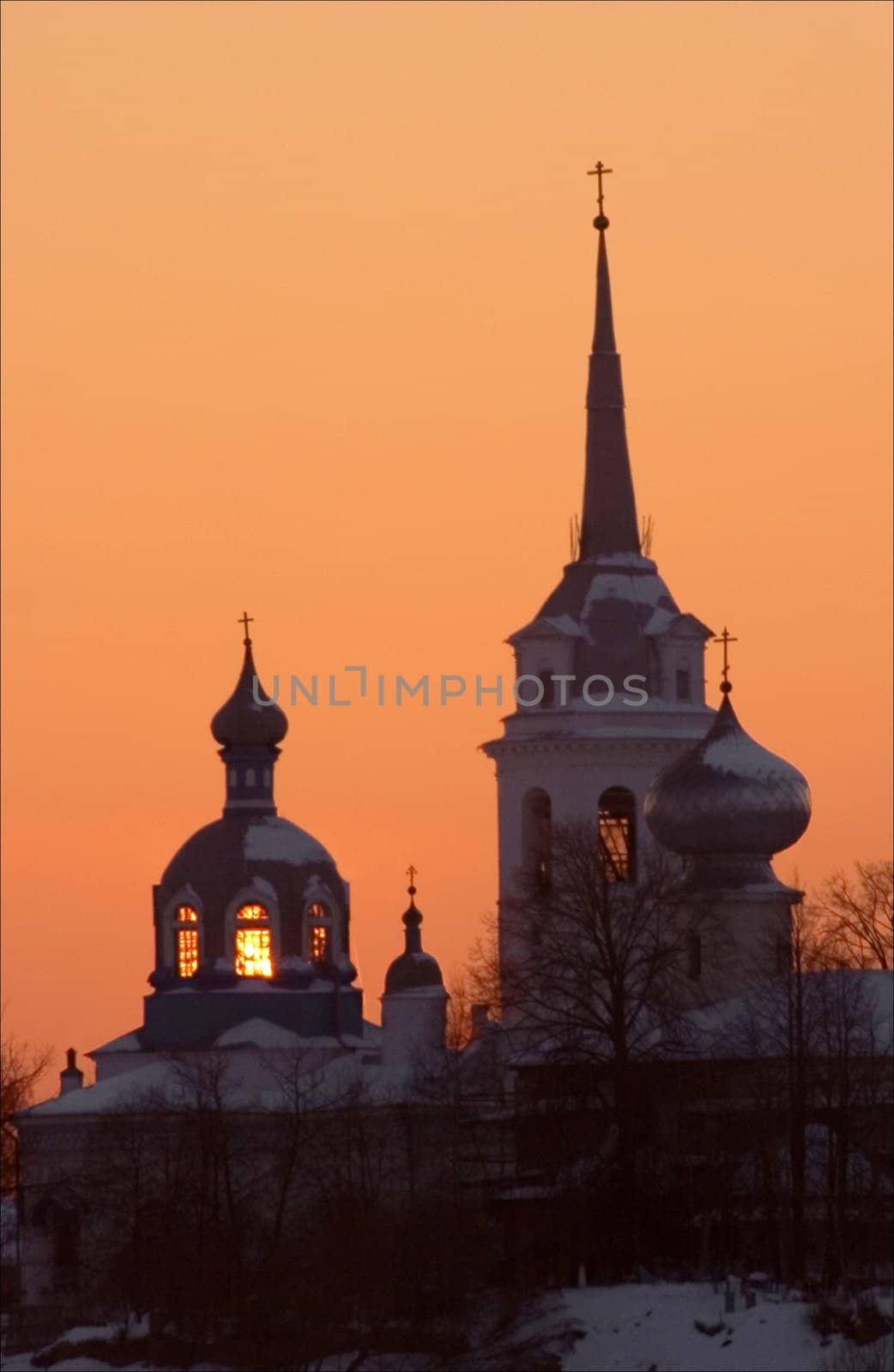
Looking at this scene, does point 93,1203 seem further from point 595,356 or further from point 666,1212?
point 595,356

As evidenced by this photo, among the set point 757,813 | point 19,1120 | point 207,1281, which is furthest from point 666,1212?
point 19,1120

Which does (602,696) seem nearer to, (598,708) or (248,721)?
(598,708)

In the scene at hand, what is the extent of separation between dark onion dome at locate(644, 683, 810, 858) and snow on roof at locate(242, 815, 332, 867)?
26.5 feet

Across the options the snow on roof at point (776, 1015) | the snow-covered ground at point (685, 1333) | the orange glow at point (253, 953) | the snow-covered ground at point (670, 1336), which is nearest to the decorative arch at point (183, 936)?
the orange glow at point (253, 953)

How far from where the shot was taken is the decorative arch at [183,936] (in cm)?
8319

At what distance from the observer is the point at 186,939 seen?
274ft

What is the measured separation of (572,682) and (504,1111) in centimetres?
1066

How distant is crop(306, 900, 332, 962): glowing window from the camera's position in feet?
275

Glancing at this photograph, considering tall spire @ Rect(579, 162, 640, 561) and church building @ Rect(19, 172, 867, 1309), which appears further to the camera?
tall spire @ Rect(579, 162, 640, 561)

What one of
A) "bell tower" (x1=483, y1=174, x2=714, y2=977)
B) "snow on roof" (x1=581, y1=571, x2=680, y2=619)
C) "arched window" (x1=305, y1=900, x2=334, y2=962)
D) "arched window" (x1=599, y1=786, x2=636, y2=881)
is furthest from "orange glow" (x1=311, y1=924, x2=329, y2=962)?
"snow on roof" (x1=581, y1=571, x2=680, y2=619)

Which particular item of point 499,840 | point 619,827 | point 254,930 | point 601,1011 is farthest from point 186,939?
point 601,1011

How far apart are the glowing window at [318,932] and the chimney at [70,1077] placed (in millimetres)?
4684

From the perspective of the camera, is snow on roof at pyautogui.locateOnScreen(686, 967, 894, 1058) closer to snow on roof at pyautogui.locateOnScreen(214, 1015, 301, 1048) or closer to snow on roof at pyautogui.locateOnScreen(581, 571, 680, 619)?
snow on roof at pyautogui.locateOnScreen(581, 571, 680, 619)

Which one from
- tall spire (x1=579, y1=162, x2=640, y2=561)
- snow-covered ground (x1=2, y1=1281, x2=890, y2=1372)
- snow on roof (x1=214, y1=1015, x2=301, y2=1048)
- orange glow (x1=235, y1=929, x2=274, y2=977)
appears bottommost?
snow-covered ground (x1=2, y1=1281, x2=890, y2=1372)
